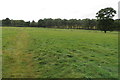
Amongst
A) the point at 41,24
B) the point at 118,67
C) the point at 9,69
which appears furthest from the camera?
the point at 41,24

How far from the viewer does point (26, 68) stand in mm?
7320

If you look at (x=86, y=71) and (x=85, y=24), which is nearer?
(x=86, y=71)

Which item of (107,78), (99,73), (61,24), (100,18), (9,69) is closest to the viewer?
(107,78)

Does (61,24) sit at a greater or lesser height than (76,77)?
greater

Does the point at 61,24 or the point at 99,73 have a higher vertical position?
the point at 61,24

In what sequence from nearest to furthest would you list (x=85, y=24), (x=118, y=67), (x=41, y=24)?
(x=118, y=67) → (x=85, y=24) → (x=41, y=24)

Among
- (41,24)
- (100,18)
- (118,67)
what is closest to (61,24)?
(41,24)

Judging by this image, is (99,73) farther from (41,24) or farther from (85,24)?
(41,24)

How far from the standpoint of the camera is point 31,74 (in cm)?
646

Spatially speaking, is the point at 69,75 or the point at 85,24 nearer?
the point at 69,75

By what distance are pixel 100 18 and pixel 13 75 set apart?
55993 mm

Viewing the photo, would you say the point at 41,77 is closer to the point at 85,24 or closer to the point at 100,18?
the point at 100,18

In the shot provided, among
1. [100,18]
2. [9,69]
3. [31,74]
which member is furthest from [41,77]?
[100,18]

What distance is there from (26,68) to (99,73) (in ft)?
14.3
